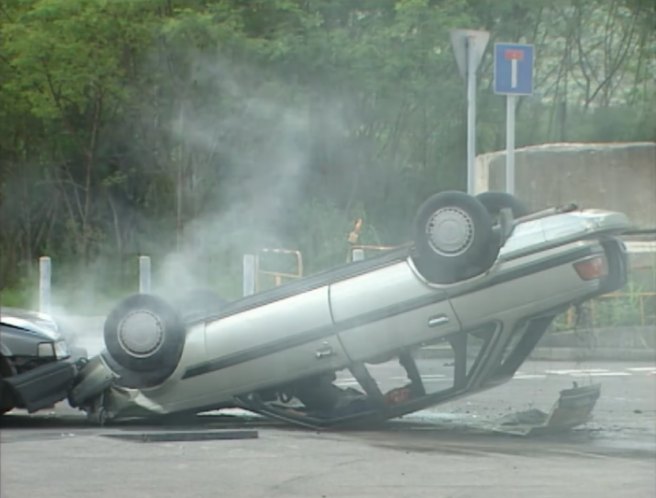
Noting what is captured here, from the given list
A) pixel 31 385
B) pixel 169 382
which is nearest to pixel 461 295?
pixel 169 382

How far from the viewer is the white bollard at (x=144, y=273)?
16203 mm

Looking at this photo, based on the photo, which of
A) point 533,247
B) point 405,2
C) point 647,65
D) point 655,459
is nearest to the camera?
point 655,459

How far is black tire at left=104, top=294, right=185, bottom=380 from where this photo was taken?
31.7 feet

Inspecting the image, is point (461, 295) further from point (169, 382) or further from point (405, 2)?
point (405, 2)

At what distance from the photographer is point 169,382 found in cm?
980

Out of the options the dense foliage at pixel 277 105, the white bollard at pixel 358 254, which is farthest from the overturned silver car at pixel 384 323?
the dense foliage at pixel 277 105

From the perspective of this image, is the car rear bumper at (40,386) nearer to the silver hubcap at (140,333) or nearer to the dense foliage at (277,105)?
the silver hubcap at (140,333)

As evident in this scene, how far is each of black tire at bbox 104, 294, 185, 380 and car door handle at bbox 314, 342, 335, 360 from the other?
33.0 inches

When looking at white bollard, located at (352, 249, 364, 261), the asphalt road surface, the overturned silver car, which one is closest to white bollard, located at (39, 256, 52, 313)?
white bollard, located at (352, 249, 364, 261)

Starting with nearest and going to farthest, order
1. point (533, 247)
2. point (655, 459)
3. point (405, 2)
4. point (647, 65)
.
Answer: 1. point (655, 459)
2. point (533, 247)
3. point (647, 65)
4. point (405, 2)

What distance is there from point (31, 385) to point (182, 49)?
33.2ft

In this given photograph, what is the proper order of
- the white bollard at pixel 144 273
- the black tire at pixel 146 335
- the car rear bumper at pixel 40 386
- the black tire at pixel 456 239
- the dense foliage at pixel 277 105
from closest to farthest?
the black tire at pixel 456 239 → the black tire at pixel 146 335 → the car rear bumper at pixel 40 386 → the white bollard at pixel 144 273 → the dense foliage at pixel 277 105

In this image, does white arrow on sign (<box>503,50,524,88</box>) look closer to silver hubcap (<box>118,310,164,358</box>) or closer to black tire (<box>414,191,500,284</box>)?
black tire (<box>414,191,500,284</box>)

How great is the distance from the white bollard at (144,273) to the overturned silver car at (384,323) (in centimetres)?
601
